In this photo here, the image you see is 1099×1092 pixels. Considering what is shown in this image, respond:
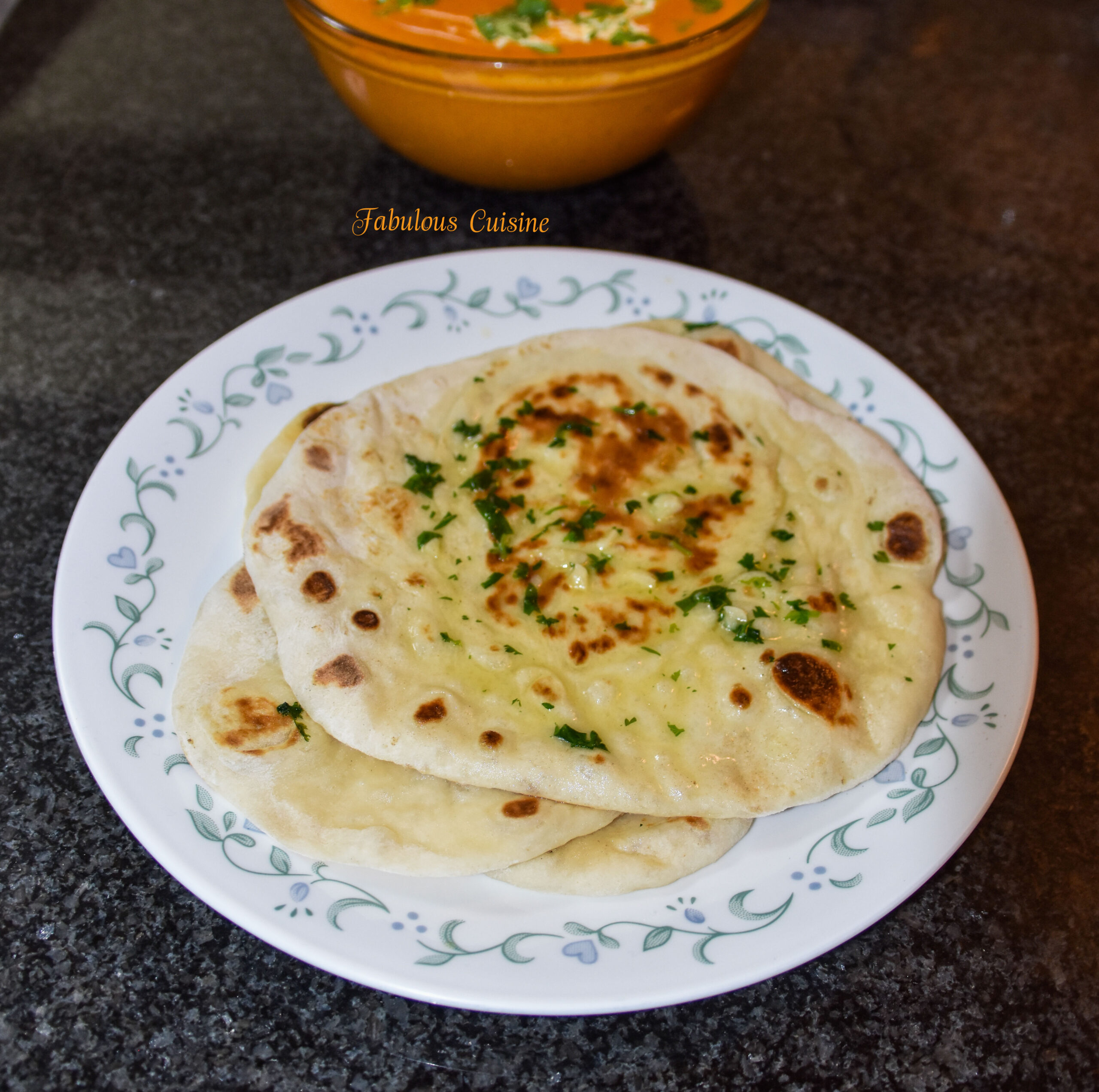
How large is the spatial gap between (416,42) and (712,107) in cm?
156

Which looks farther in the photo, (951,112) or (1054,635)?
(951,112)

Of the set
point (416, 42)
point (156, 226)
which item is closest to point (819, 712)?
point (416, 42)

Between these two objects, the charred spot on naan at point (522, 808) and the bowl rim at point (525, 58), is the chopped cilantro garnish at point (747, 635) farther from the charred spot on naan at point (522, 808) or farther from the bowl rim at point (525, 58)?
the bowl rim at point (525, 58)

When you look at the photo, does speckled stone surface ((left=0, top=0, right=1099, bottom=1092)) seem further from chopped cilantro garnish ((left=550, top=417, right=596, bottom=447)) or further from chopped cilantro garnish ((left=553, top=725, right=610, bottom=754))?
chopped cilantro garnish ((left=550, top=417, right=596, bottom=447))

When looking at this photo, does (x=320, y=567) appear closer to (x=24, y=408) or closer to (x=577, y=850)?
(x=577, y=850)

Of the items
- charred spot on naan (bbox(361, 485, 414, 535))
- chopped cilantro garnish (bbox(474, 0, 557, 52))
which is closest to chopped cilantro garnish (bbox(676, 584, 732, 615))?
charred spot on naan (bbox(361, 485, 414, 535))

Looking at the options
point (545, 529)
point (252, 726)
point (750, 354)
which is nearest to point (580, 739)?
point (545, 529)

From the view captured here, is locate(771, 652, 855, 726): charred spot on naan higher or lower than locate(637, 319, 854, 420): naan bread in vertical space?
lower

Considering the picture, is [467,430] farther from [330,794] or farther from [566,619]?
[330,794]

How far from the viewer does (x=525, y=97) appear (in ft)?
8.39

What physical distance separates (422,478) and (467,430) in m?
0.20

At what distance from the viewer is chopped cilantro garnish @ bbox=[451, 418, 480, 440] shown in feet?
7.95

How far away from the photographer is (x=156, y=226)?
3221mm

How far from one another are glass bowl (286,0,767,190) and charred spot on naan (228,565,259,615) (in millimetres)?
1384
